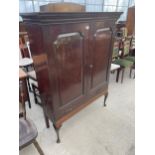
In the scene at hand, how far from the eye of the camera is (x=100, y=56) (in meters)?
1.72

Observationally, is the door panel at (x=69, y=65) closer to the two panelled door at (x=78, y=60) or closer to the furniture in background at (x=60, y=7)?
the two panelled door at (x=78, y=60)

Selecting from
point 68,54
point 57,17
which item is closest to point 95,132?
point 68,54

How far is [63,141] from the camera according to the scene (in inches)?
66.3

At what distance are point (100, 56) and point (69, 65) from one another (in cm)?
53

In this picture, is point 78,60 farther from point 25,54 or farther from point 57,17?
point 25,54

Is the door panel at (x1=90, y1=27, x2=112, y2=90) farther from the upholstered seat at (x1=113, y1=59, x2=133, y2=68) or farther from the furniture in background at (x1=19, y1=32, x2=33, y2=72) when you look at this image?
the furniture in background at (x1=19, y1=32, x2=33, y2=72)

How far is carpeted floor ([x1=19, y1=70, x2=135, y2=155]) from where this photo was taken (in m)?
1.57

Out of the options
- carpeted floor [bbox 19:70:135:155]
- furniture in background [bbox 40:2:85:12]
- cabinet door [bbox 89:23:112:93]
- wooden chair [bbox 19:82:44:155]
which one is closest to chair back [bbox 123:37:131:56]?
carpeted floor [bbox 19:70:135:155]

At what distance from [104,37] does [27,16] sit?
90 centimetres
